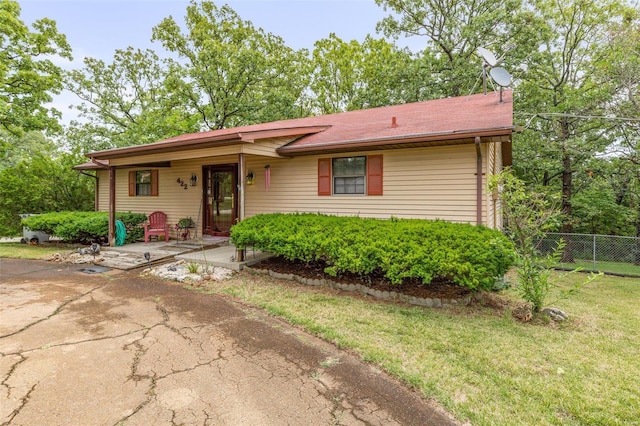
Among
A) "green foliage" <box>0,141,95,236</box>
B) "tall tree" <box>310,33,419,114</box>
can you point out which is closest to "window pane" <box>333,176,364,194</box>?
"green foliage" <box>0,141,95,236</box>

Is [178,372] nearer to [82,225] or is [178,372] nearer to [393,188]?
[393,188]

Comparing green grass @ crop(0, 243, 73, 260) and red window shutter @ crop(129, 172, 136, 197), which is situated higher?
red window shutter @ crop(129, 172, 136, 197)

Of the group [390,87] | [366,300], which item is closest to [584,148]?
[390,87]

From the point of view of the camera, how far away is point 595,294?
259 inches

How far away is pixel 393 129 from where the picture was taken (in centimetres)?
725

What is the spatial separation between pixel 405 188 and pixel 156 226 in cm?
766

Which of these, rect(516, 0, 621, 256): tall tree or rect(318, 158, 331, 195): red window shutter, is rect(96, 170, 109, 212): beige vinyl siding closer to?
rect(318, 158, 331, 195): red window shutter

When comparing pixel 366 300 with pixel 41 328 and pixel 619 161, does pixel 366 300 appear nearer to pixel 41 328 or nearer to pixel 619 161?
pixel 41 328

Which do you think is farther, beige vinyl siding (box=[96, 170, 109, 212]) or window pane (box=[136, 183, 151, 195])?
beige vinyl siding (box=[96, 170, 109, 212])

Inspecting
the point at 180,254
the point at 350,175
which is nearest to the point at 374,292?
the point at 350,175

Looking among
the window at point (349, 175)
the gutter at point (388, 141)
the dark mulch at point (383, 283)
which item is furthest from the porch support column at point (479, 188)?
the window at point (349, 175)

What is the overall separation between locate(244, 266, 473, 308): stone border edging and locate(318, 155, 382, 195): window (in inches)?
91.9

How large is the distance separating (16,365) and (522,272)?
20.0ft

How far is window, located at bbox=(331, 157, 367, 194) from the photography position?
7430 millimetres
